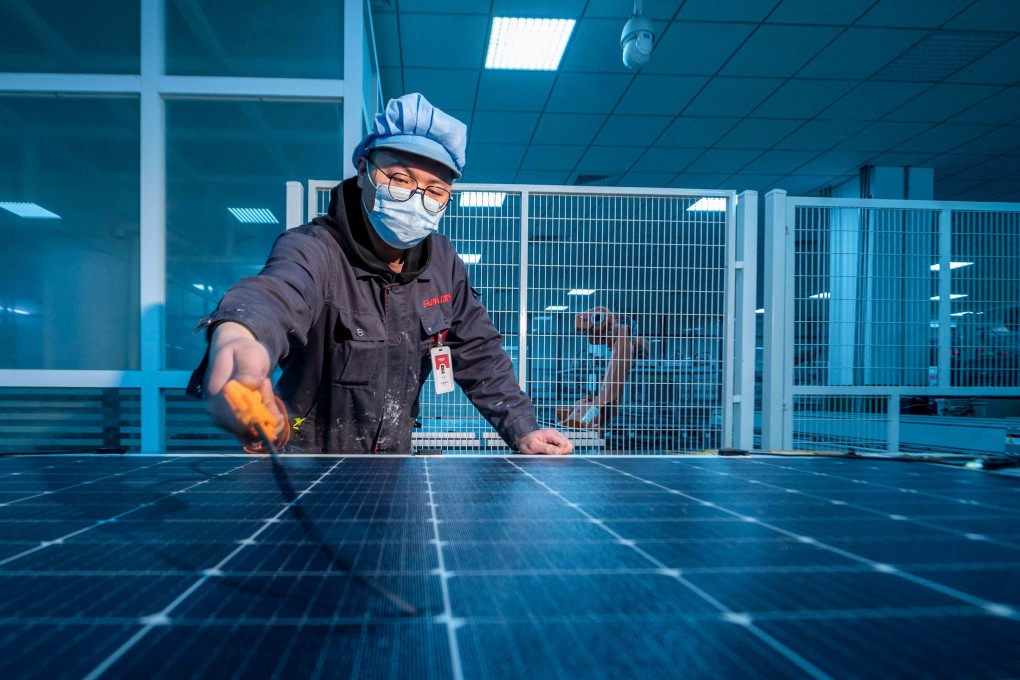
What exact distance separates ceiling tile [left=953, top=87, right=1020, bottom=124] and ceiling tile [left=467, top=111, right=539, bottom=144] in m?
5.40

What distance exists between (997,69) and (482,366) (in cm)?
687

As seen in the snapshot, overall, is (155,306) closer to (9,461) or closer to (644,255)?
(9,461)

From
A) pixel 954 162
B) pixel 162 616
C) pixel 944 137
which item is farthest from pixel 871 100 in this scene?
pixel 162 616

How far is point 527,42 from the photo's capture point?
4.75 m

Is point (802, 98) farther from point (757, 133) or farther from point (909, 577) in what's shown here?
point (909, 577)

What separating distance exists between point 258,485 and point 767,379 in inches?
113

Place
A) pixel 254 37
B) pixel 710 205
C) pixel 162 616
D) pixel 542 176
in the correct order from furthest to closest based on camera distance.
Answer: pixel 542 176
pixel 254 37
pixel 710 205
pixel 162 616

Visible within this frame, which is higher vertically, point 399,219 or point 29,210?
point 29,210

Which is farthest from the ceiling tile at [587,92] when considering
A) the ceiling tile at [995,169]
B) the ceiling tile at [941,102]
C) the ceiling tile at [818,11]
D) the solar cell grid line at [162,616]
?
the ceiling tile at [995,169]

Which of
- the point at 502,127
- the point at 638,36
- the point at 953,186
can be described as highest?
the point at 502,127

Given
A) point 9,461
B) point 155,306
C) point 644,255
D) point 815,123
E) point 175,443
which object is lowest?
point 175,443

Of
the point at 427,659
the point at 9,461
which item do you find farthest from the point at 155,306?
the point at 427,659

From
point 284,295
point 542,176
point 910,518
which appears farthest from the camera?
point 542,176

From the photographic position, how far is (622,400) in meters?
2.84
